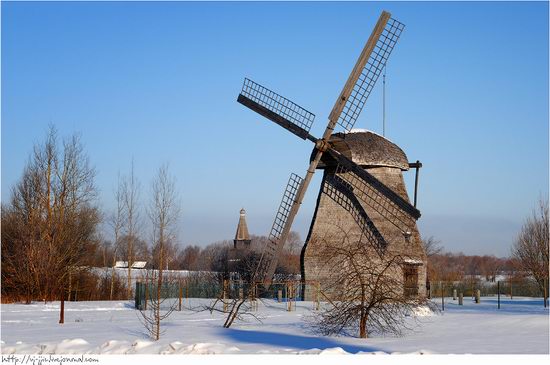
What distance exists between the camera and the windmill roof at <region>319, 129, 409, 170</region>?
27.7 meters

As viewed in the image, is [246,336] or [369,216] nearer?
[246,336]

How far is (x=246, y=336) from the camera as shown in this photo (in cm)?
1661

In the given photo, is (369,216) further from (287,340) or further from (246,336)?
(287,340)

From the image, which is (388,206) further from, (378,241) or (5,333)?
(5,333)

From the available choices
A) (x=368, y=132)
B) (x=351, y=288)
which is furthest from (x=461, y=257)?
(x=351, y=288)

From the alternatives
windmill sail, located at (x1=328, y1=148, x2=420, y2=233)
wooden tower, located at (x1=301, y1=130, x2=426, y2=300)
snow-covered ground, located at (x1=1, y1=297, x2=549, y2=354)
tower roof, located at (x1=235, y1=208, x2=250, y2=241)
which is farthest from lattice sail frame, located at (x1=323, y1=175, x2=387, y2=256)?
tower roof, located at (x1=235, y1=208, x2=250, y2=241)

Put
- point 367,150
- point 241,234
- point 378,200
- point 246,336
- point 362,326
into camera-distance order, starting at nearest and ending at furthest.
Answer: point 246,336
point 362,326
point 378,200
point 367,150
point 241,234

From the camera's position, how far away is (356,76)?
1055 inches

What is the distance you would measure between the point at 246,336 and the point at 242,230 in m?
41.9

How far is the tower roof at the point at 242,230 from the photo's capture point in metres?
58.1

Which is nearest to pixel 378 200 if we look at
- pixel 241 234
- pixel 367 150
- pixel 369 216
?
pixel 369 216

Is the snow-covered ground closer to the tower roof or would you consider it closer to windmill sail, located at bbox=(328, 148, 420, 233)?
windmill sail, located at bbox=(328, 148, 420, 233)

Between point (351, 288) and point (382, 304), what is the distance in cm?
79
